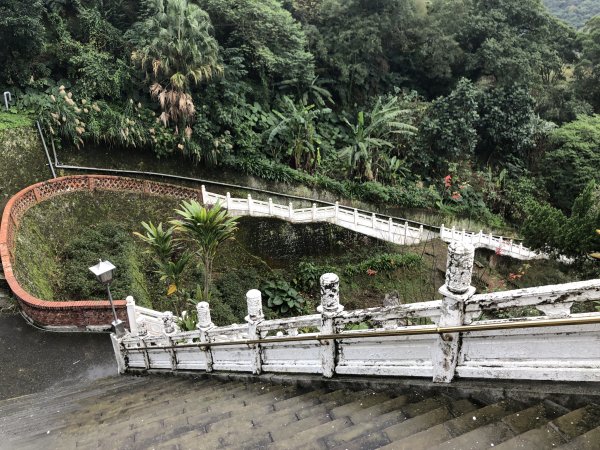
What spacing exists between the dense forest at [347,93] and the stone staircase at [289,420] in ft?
33.1

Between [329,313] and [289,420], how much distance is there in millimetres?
1002

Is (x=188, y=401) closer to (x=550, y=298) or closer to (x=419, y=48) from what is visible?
(x=550, y=298)

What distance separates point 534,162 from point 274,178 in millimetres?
Answer: 13333

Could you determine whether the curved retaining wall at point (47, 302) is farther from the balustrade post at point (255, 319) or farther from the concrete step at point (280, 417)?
the concrete step at point (280, 417)

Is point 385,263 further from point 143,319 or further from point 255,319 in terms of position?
point 255,319

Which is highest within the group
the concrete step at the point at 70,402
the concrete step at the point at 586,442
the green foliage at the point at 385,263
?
the concrete step at the point at 586,442

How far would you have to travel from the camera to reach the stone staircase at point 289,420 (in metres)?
2.67

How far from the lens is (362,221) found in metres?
15.3

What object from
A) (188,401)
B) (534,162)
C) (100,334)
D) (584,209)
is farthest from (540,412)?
(534,162)

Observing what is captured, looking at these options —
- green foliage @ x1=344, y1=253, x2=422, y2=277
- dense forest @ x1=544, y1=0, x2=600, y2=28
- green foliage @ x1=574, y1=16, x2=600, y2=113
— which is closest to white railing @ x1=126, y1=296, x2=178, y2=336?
green foliage @ x1=344, y1=253, x2=422, y2=277

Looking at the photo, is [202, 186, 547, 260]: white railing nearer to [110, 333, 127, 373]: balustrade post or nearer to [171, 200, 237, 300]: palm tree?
[171, 200, 237, 300]: palm tree

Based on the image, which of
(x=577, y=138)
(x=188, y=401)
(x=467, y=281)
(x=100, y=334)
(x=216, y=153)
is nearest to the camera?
(x=467, y=281)

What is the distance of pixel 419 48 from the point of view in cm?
2053

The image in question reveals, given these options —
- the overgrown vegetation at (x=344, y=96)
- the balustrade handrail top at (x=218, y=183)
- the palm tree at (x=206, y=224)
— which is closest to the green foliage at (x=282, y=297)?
the overgrown vegetation at (x=344, y=96)
